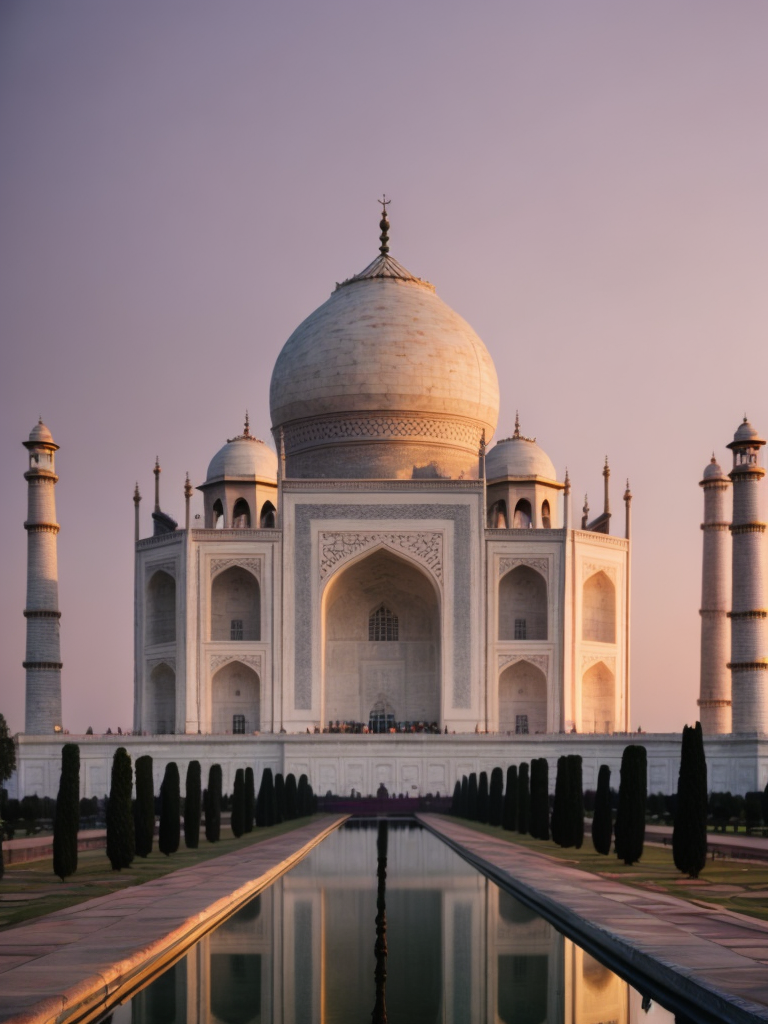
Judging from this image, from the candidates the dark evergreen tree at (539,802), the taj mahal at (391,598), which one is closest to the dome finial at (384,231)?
the taj mahal at (391,598)

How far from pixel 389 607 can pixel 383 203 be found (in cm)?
902

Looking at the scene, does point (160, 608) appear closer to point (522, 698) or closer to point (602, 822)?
point (522, 698)

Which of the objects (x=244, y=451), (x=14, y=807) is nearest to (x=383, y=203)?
(x=244, y=451)

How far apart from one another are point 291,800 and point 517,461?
35.7 ft

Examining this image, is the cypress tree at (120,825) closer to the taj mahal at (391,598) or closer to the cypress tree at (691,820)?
the cypress tree at (691,820)

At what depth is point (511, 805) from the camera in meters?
16.8

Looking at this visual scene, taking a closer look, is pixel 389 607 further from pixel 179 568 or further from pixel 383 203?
pixel 383 203

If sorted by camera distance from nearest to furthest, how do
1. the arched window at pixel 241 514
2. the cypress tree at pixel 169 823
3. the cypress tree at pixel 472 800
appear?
the cypress tree at pixel 169 823, the cypress tree at pixel 472 800, the arched window at pixel 241 514

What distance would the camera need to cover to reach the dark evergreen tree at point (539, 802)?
48.1 feet

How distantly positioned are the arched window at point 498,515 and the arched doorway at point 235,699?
20.3 ft

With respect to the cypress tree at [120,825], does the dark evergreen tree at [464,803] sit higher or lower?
lower

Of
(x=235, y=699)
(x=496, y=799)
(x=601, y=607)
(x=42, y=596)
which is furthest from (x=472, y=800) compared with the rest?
(x=42, y=596)

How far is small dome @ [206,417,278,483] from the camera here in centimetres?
2894

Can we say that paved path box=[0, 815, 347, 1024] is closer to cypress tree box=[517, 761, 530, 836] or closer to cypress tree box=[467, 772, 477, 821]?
cypress tree box=[517, 761, 530, 836]
